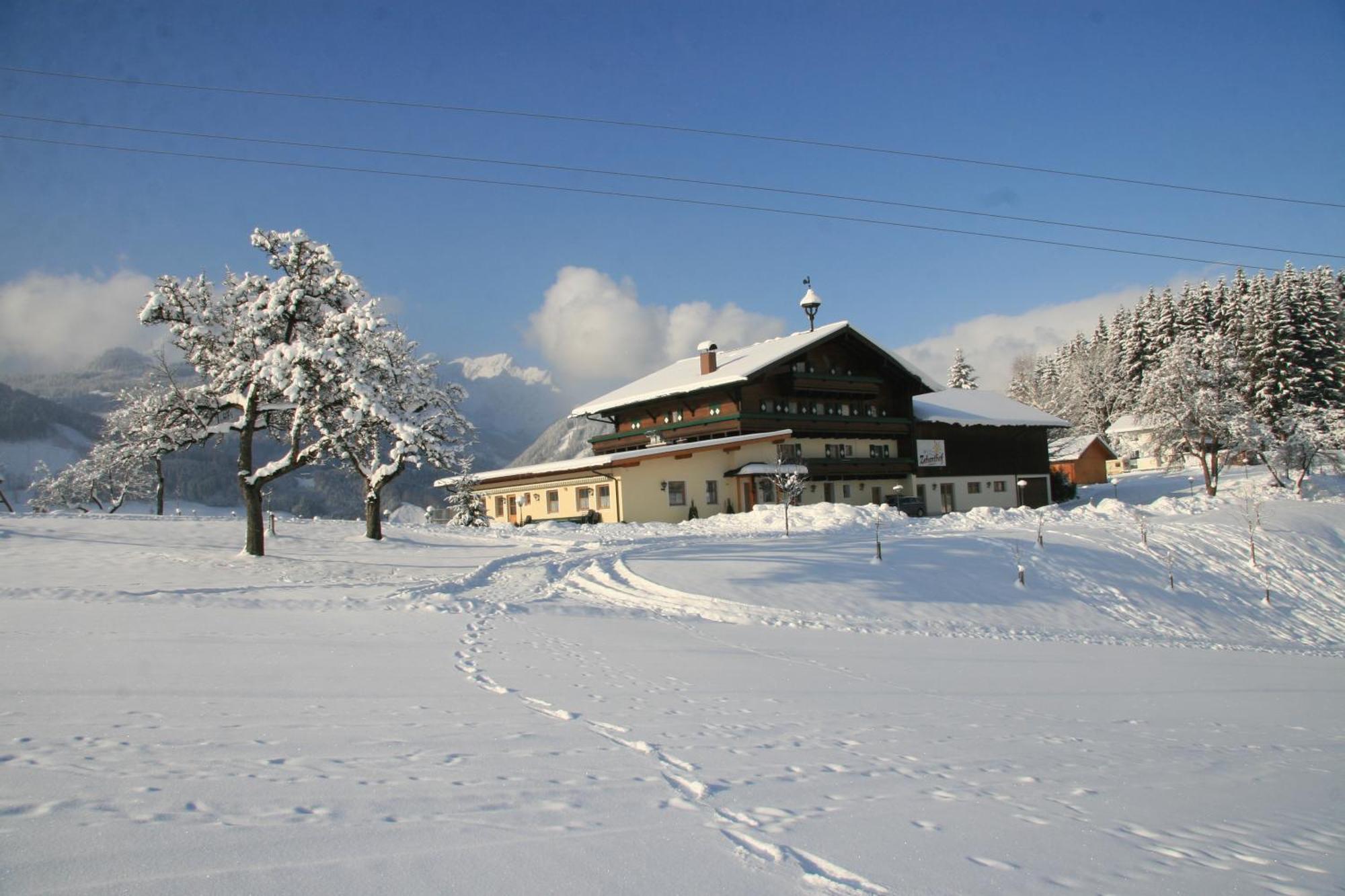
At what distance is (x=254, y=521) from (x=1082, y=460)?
62321mm

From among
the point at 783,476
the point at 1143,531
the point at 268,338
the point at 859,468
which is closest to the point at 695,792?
the point at 268,338

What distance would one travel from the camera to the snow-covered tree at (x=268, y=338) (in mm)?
20125

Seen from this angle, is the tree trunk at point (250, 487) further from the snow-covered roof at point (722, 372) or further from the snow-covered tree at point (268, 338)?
the snow-covered roof at point (722, 372)

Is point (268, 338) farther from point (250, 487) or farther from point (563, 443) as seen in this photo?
point (563, 443)

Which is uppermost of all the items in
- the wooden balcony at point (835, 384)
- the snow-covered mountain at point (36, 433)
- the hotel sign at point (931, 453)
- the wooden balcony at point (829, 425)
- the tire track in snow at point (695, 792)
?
the snow-covered mountain at point (36, 433)

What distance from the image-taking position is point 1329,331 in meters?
53.6

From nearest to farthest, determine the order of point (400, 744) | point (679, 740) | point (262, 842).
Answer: point (262, 842), point (400, 744), point (679, 740)

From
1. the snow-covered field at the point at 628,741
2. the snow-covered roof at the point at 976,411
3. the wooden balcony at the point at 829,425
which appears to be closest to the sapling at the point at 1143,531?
the snow-covered field at the point at 628,741

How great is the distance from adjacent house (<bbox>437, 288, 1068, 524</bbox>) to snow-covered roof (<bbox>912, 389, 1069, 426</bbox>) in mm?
171

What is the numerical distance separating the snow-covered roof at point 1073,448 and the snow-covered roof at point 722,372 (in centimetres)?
2051

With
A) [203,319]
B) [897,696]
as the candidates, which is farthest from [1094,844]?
[203,319]

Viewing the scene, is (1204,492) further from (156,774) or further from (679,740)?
(156,774)

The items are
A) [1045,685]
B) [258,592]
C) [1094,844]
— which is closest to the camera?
[1094,844]

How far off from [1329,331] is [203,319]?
66999mm
